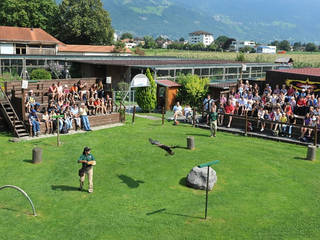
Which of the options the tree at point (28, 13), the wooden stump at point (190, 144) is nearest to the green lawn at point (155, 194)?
the wooden stump at point (190, 144)

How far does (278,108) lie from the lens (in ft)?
73.7

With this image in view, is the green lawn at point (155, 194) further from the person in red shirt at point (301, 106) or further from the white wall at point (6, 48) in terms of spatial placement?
the white wall at point (6, 48)

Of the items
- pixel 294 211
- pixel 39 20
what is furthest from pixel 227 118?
pixel 39 20

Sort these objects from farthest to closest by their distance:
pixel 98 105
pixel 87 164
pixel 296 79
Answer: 1. pixel 296 79
2. pixel 98 105
3. pixel 87 164

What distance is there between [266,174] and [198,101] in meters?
15.5

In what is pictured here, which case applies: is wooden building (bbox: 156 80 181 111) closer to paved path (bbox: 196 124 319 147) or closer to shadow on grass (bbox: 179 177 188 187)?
paved path (bbox: 196 124 319 147)

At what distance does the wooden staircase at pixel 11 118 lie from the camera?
19.9m

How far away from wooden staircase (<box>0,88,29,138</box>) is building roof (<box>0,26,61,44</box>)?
1271 inches

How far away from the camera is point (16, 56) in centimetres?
3816

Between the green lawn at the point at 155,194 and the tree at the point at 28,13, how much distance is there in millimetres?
49928

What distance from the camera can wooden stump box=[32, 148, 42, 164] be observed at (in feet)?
51.5

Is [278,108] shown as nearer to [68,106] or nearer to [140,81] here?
[140,81]

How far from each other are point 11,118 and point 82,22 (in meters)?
50.7

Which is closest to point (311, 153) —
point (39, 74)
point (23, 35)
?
point (39, 74)
